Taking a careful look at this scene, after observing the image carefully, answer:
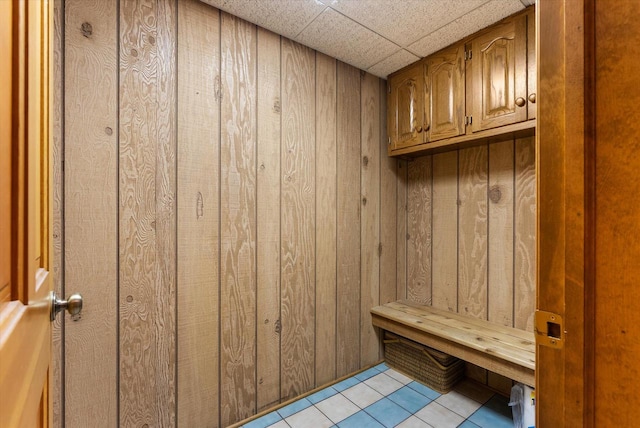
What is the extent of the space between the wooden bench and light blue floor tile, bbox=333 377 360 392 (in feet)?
1.36

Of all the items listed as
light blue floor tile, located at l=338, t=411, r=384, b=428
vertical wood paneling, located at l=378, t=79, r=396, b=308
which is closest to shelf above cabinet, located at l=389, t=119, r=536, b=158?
vertical wood paneling, located at l=378, t=79, r=396, b=308

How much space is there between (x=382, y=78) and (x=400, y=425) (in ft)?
7.73

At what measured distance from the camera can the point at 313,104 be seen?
6.59 ft

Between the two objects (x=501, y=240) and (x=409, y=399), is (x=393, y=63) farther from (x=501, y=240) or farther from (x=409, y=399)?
(x=409, y=399)

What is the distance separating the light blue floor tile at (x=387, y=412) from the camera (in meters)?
1.72

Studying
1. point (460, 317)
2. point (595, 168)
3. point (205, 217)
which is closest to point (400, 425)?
point (460, 317)

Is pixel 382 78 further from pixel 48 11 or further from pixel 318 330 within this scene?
pixel 48 11

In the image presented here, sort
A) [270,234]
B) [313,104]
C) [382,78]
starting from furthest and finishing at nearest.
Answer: [382,78] < [313,104] < [270,234]

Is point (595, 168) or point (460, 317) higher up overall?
point (595, 168)

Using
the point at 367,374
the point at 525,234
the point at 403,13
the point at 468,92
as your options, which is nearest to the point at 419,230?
the point at 525,234

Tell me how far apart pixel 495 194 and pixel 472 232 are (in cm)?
30

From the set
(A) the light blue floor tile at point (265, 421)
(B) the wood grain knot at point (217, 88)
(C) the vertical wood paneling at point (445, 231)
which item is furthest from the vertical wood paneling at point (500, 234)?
(B) the wood grain knot at point (217, 88)

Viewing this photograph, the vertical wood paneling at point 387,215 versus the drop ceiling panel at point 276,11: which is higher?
the drop ceiling panel at point 276,11

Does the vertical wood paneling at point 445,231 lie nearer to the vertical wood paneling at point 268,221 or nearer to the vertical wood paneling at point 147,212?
the vertical wood paneling at point 268,221
